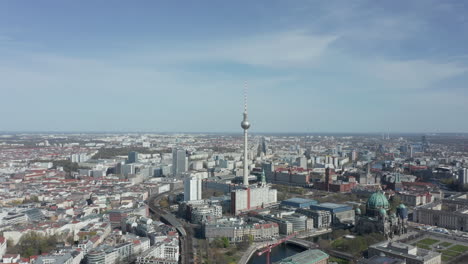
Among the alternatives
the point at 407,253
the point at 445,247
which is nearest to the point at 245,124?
the point at 445,247

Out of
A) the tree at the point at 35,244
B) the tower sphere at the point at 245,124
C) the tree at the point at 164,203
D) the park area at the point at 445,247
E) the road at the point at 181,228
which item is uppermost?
the tower sphere at the point at 245,124

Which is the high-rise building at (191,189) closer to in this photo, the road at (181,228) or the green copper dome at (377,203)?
the road at (181,228)

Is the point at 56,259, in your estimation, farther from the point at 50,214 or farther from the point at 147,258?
the point at 50,214

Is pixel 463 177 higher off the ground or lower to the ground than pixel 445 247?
higher

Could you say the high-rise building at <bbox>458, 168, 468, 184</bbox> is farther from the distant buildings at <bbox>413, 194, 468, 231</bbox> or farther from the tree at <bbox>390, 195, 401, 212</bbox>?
the distant buildings at <bbox>413, 194, 468, 231</bbox>

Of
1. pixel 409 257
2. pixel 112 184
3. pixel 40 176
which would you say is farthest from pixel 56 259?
pixel 40 176

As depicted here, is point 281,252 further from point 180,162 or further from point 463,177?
point 180,162

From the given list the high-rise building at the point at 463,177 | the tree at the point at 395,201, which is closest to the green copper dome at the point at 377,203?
the tree at the point at 395,201

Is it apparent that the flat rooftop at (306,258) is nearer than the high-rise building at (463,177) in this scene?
Yes
